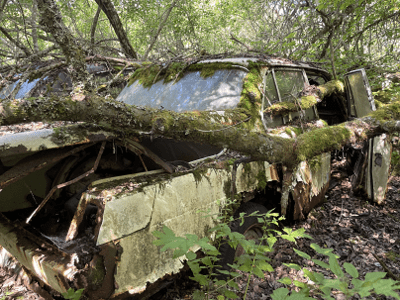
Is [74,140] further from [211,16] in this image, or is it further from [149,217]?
[211,16]

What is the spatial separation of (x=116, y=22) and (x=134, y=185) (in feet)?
23.0

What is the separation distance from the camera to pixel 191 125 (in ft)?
6.36

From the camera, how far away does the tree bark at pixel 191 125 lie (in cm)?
140

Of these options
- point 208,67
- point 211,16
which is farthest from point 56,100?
point 211,16

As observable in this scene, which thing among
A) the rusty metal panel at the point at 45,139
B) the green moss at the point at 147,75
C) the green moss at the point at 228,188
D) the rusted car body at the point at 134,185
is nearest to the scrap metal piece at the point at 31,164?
the rusted car body at the point at 134,185

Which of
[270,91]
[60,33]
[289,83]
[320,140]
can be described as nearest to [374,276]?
[320,140]

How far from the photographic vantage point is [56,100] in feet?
4.72

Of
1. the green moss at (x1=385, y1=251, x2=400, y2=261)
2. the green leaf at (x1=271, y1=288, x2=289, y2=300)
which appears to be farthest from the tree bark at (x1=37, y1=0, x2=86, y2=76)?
the green moss at (x1=385, y1=251, x2=400, y2=261)

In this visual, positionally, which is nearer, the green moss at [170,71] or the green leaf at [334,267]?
the green leaf at [334,267]

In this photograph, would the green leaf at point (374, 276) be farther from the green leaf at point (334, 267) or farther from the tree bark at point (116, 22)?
the tree bark at point (116, 22)

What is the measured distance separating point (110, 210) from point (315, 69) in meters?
4.10

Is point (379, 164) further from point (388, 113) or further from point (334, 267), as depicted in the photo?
point (334, 267)

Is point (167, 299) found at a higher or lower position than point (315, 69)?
lower

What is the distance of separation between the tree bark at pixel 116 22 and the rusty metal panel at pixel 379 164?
7.00 m
